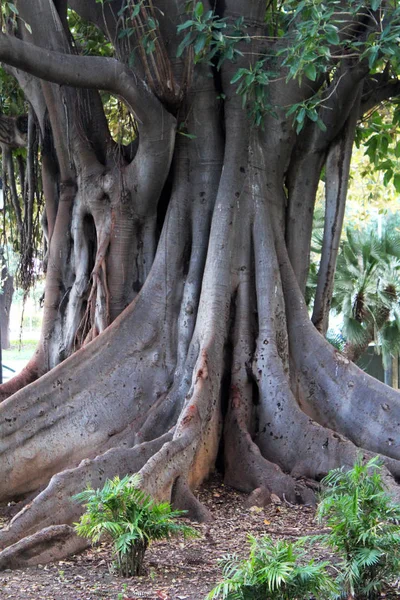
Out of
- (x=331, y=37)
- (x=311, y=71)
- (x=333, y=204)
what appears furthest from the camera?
(x=333, y=204)

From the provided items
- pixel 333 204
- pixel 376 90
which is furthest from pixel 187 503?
pixel 376 90

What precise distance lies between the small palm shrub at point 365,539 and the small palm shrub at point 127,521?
3.03 feet

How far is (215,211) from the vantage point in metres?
7.64

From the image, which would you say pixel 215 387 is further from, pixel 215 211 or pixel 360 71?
pixel 360 71

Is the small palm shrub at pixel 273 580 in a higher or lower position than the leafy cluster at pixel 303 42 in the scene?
lower

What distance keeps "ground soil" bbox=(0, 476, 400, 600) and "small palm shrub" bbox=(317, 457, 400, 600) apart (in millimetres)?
235

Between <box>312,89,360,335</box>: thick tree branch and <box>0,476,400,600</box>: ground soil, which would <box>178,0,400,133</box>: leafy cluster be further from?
<box>0,476,400,600</box>: ground soil

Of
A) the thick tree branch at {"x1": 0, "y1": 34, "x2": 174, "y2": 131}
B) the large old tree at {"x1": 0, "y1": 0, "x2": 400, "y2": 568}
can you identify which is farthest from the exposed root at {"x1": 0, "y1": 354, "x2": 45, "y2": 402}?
the thick tree branch at {"x1": 0, "y1": 34, "x2": 174, "y2": 131}

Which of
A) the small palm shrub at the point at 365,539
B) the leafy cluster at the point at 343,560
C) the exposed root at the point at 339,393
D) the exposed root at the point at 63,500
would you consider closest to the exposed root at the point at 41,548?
the exposed root at the point at 63,500

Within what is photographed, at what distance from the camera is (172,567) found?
4.86 meters

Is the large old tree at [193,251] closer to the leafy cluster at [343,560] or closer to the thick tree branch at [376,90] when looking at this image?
the thick tree branch at [376,90]

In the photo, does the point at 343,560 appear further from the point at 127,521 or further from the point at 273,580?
the point at 127,521

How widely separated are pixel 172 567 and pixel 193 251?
3665mm

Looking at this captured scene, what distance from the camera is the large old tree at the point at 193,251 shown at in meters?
6.64
